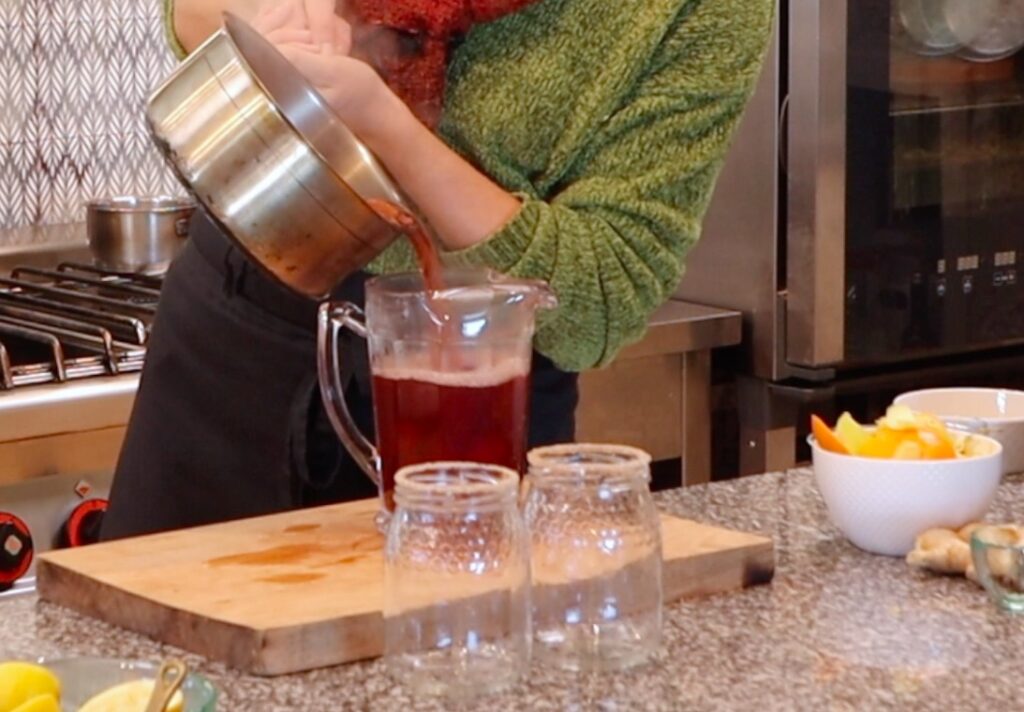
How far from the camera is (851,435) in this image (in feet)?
4.37

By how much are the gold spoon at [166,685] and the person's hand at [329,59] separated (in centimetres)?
47

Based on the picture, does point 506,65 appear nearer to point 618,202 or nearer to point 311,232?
point 618,202

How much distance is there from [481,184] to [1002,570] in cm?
44

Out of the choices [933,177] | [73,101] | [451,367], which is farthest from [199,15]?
[933,177]

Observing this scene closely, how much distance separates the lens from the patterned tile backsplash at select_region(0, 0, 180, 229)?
2443 mm

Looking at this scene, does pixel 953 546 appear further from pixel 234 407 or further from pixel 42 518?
pixel 42 518

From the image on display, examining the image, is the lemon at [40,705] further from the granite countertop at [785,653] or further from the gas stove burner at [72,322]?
the gas stove burner at [72,322]

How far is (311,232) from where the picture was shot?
1.20 m

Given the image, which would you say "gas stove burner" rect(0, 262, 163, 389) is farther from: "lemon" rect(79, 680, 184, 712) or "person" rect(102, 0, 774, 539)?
"lemon" rect(79, 680, 184, 712)

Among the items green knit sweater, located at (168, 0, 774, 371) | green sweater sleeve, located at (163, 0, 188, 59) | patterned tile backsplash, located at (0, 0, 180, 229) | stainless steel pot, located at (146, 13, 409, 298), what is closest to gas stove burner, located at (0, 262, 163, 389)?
patterned tile backsplash, located at (0, 0, 180, 229)

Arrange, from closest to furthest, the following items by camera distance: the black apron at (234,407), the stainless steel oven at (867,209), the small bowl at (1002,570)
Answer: the small bowl at (1002,570)
the black apron at (234,407)
the stainless steel oven at (867,209)

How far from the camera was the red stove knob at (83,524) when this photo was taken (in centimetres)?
181

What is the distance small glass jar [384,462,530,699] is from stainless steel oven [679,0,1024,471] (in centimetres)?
133

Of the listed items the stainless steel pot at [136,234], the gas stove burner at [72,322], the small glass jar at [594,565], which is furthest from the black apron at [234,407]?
the stainless steel pot at [136,234]
